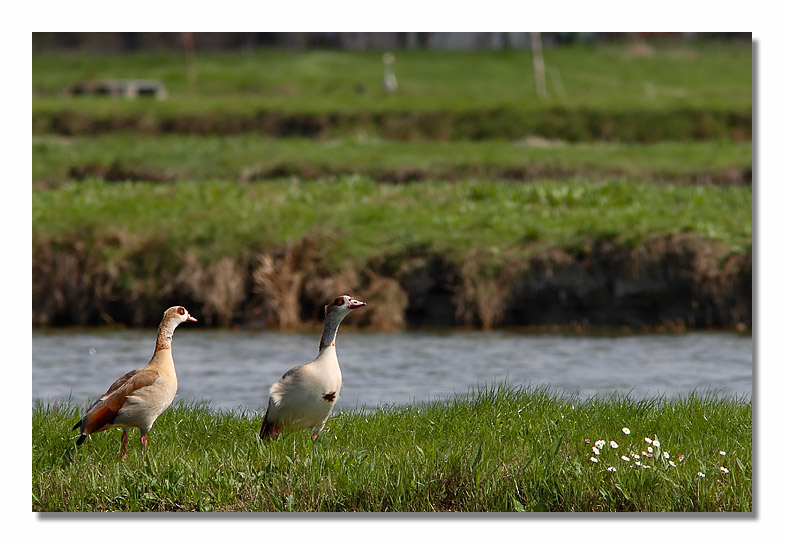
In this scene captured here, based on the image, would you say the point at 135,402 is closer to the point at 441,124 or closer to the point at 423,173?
the point at 423,173

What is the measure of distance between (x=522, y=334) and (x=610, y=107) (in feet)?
63.3

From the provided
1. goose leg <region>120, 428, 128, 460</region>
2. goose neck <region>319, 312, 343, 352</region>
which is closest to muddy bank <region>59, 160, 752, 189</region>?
goose neck <region>319, 312, 343, 352</region>

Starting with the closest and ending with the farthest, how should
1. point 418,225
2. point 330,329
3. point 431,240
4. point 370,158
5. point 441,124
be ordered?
point 330,329 < point 431,240 < point 418,225 < point 370,158 < point 441,124

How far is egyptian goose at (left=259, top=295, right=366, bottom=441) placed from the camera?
930 cm

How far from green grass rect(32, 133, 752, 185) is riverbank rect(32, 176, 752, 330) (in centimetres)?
721

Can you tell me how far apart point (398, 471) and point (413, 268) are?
12.8 metres

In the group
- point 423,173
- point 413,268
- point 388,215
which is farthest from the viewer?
point 423,173

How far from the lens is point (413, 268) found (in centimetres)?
2153

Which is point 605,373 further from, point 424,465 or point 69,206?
point 69,206

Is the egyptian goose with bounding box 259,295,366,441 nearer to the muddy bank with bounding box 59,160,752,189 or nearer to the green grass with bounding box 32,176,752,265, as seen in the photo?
the green grass with bounding box 32,176,752,265

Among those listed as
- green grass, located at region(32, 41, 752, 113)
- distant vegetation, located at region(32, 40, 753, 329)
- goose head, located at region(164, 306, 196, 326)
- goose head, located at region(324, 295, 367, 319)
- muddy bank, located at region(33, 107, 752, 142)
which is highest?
green grass, located at region(32, 41, 752, 113)

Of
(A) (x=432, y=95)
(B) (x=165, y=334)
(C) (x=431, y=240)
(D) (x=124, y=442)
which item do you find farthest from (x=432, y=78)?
(D) (x=124, y=442)

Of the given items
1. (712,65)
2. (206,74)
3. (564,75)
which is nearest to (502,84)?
(564,75)

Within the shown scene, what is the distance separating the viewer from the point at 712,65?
5081 cm
